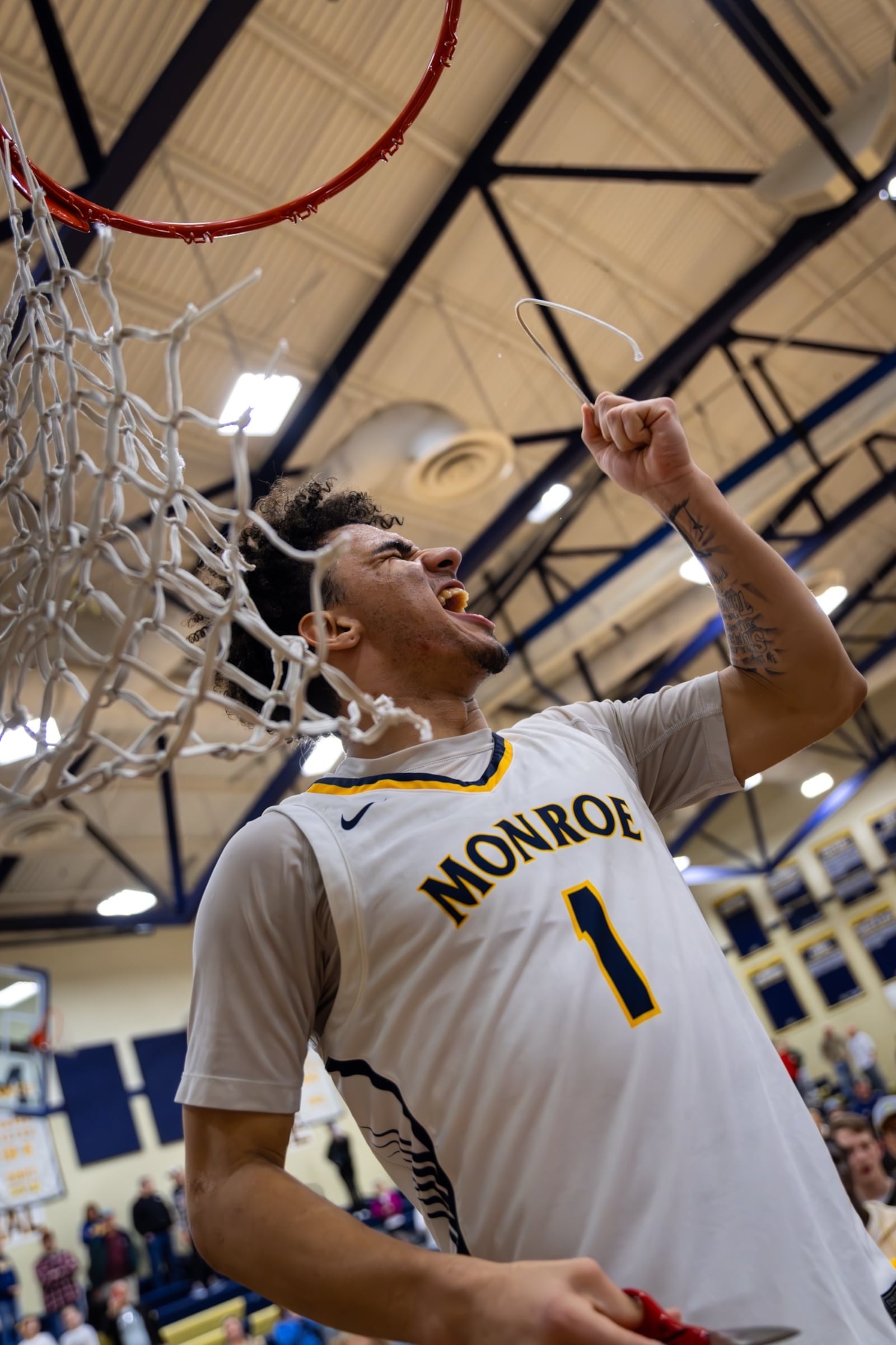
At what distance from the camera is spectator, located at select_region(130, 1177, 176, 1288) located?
10.8 m

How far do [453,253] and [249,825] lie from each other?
7.07 m

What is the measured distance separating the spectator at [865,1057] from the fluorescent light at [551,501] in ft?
37.2

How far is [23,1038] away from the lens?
37.6ft

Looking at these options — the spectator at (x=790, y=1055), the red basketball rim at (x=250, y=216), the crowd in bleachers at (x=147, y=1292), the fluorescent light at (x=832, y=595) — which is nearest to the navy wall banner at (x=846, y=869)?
the spectator at (x=790, y=1055)

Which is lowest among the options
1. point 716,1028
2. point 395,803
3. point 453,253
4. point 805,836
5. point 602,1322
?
point 602,1322

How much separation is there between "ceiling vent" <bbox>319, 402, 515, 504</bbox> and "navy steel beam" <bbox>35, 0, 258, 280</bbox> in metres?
1.94

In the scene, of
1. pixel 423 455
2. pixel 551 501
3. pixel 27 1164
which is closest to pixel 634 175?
pixel 423 455

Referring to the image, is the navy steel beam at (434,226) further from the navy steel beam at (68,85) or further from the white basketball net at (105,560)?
the white basketball net at (105,560)

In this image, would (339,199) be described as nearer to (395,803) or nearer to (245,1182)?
(395,803)

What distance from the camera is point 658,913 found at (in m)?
1.35

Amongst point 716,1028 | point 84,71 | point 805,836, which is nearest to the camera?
point 716,1028

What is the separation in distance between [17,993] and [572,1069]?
38.9 feet

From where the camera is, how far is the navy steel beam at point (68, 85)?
15.9 feet

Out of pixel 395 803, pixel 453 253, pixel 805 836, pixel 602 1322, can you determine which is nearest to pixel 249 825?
pixel 395 803
